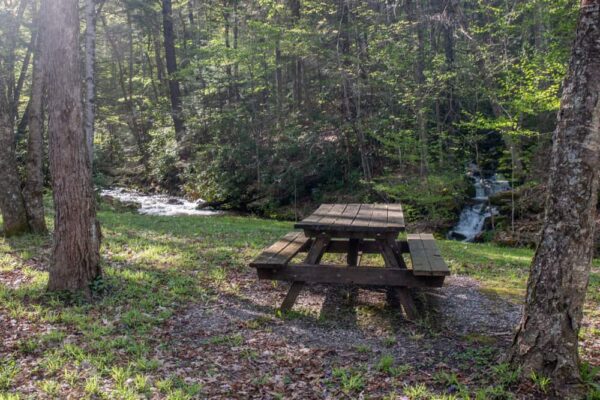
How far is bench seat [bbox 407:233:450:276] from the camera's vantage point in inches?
181

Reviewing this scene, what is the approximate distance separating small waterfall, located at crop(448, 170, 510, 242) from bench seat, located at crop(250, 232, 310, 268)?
380 inches

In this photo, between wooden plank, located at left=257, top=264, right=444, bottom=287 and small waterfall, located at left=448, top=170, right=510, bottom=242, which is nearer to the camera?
wooden plank, located at left=257, top=264, right=444, bottom=287

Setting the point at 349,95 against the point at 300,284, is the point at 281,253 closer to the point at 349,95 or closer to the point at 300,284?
the point at 300,284

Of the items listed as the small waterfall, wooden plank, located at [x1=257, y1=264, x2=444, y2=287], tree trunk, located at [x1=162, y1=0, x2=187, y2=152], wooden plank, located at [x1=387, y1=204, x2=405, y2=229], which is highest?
tree trunk, located at [x1=162, y1=0, x2=187, y2=152]

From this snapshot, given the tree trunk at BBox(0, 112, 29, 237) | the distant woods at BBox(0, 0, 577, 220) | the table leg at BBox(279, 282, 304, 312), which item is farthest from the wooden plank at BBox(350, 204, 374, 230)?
the tree trunk at BBox(0, 112, 29, 237)

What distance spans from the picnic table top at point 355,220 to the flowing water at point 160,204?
43.0ft

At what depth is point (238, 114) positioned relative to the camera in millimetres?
20609

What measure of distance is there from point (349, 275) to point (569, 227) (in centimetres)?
229

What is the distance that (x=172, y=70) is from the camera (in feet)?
79.3

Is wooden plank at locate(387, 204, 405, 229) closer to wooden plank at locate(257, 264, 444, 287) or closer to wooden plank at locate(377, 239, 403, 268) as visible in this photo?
wooden plank at locate(377, 239, 403, 268)

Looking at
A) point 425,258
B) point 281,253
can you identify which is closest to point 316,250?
point 281,253

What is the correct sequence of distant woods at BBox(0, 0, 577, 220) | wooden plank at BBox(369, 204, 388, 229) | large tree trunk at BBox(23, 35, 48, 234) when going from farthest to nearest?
distant woods at BBox(0, 0, 577, 220) < large tree trunk at BBox(23, 35, 48, 234) < wooden plank at BBox(369, 204, 388, 229)

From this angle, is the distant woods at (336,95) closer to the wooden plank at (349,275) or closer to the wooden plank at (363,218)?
the wooden plank at (363,218)

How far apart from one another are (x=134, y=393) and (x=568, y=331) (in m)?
3.23
